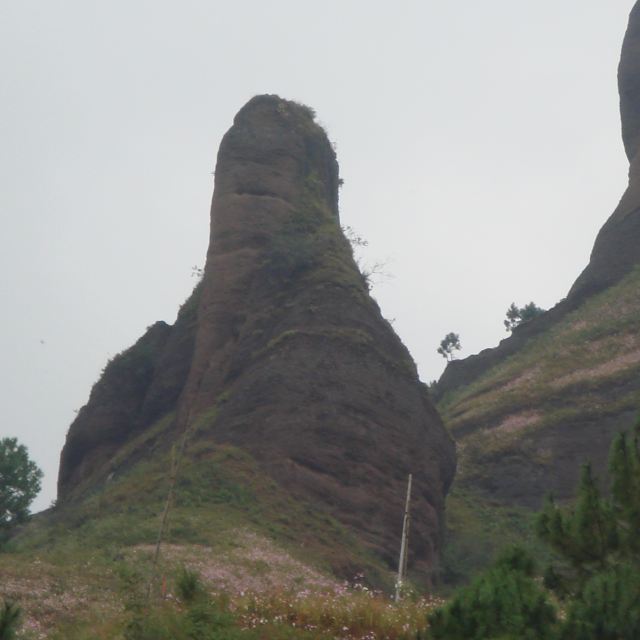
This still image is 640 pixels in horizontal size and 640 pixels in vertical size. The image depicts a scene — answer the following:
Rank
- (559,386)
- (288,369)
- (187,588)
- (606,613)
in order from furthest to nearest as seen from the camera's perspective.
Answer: (559,386)
(288,369)
(187,588)
(606,613)

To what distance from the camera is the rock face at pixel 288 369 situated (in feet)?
98.9

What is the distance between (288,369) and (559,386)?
19301 mm

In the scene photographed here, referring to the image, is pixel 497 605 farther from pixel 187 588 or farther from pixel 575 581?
pixel 187 588

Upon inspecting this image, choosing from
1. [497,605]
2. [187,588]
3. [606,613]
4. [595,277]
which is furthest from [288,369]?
[595,277]

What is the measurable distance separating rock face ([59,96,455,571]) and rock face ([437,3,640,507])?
1001 cm

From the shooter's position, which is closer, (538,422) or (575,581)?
(575,581)

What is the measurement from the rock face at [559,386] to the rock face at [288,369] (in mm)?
10010

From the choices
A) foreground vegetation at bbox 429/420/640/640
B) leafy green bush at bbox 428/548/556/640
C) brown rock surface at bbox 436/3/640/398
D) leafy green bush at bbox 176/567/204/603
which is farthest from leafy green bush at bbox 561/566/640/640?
brown rock surface at bbox 436/3/640/398

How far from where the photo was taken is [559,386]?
48344mm

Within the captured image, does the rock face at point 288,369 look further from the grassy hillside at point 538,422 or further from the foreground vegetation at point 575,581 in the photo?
the foreground vegetation at point 575,581

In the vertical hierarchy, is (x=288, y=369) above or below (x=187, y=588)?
above

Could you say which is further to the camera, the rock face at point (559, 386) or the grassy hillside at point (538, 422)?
the rock face at point (559, 386)

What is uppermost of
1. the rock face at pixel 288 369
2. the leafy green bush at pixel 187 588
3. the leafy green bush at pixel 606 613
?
the rock face at pixel 288 369

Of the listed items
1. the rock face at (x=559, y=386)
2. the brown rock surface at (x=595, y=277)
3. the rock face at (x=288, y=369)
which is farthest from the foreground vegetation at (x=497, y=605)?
the brown rock surface at (x=595, y=277)
